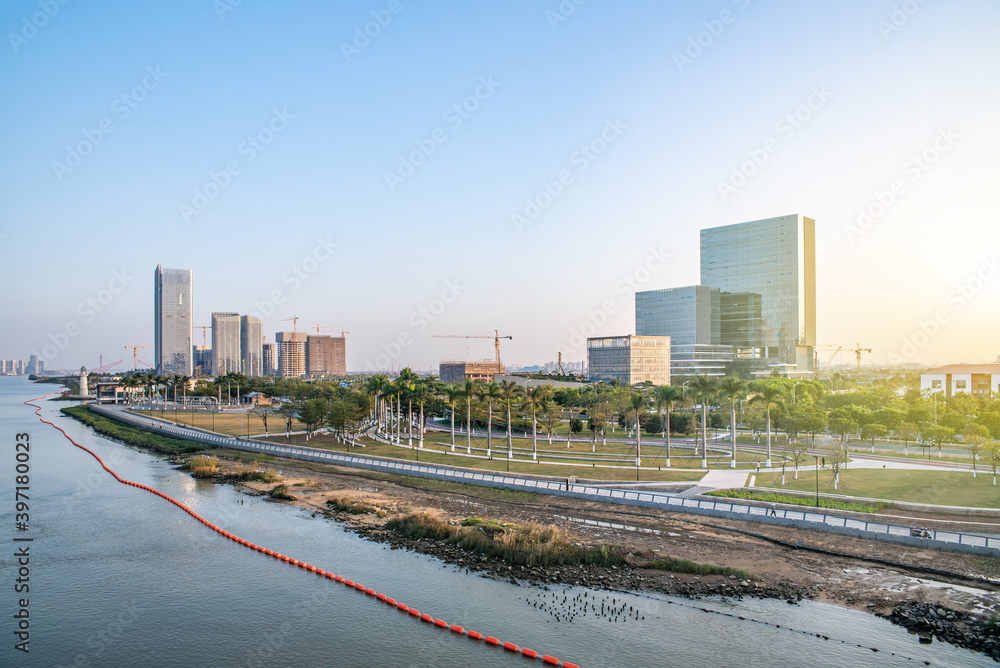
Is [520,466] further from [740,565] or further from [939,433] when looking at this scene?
[939,433]

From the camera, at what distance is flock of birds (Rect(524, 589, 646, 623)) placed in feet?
103

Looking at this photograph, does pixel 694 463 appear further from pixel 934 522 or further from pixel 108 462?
pixel 108 462

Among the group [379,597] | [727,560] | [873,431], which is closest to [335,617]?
[379,597]

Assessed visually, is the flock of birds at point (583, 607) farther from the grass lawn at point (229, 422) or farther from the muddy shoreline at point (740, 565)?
the grass lawn at point (229, 422)

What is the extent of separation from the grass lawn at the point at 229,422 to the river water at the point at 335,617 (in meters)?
70.3

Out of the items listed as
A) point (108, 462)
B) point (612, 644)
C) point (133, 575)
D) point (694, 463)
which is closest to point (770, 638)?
point (612, 644)

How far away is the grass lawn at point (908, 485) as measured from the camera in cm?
4925

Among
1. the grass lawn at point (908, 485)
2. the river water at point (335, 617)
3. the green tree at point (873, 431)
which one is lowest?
the river water at point (335, 617)

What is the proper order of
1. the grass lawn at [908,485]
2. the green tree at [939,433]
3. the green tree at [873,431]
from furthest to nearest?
the green tree at [873,431], the green tree at [939,433], the grass lawn at [908,485]

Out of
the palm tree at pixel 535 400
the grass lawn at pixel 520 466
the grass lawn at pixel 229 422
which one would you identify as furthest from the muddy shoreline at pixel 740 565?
the grass lawn at pixel 229 422

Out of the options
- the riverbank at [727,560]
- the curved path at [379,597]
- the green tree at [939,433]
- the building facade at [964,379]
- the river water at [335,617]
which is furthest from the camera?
the building facade at [964,379]

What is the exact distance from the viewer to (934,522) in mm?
44125

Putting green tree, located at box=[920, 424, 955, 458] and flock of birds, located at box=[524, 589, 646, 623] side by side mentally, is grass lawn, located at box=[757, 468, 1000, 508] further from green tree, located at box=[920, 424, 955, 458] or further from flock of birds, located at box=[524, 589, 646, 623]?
flock of birds, located at box=[524, 589, 646, 623]

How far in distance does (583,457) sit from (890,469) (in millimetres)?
33326
